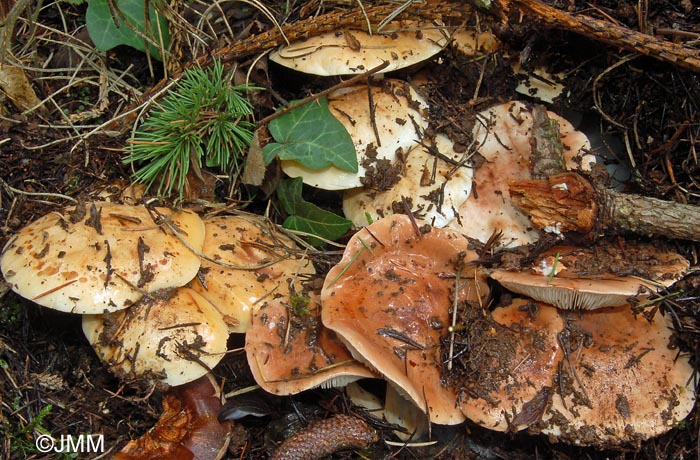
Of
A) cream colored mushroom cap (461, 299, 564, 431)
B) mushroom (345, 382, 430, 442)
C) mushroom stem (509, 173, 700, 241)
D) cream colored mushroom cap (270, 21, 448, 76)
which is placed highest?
cream colored mushroom cap (270, 21, 448, 76)

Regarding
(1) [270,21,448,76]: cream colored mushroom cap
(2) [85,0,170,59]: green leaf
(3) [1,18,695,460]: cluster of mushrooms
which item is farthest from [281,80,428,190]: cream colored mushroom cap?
(2) [85,0,170,59]: green leaf

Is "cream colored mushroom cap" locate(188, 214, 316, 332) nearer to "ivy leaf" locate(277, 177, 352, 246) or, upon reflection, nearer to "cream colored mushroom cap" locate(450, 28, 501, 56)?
"ivy leaf" locate(277, 177, 352, 246)

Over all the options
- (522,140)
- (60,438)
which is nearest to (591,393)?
(522,140)

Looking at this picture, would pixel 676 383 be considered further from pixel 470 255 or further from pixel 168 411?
pixel 168 411
